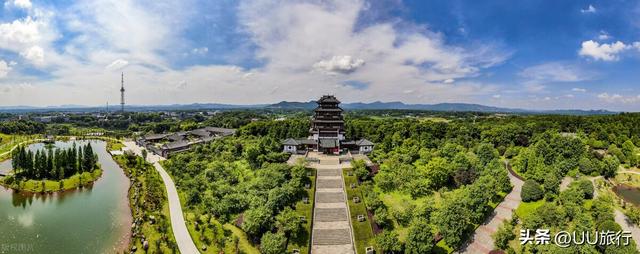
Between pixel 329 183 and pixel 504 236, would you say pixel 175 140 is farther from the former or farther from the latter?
pixel 504 236

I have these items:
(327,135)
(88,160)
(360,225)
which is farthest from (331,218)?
(88,160)

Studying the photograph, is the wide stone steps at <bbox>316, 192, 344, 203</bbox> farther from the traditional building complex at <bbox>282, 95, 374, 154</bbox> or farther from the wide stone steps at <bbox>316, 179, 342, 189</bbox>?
the traditional building complex at <bbox>282, 95, 374, 154</bbox>

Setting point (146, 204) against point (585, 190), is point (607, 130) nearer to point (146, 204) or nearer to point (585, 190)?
point (585, 190)

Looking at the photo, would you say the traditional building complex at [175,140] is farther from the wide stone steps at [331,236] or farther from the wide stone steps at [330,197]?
the wide stone steps at [331,236]

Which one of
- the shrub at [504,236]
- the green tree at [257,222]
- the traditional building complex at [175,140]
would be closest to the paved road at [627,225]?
the shrub at [504,236]

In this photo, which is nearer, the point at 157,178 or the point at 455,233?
the point at 455,233

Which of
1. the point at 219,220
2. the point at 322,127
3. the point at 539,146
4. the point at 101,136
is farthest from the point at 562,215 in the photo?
the point at 101,136

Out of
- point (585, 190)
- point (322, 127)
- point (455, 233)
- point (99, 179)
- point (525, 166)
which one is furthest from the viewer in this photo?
point (322, 127)
